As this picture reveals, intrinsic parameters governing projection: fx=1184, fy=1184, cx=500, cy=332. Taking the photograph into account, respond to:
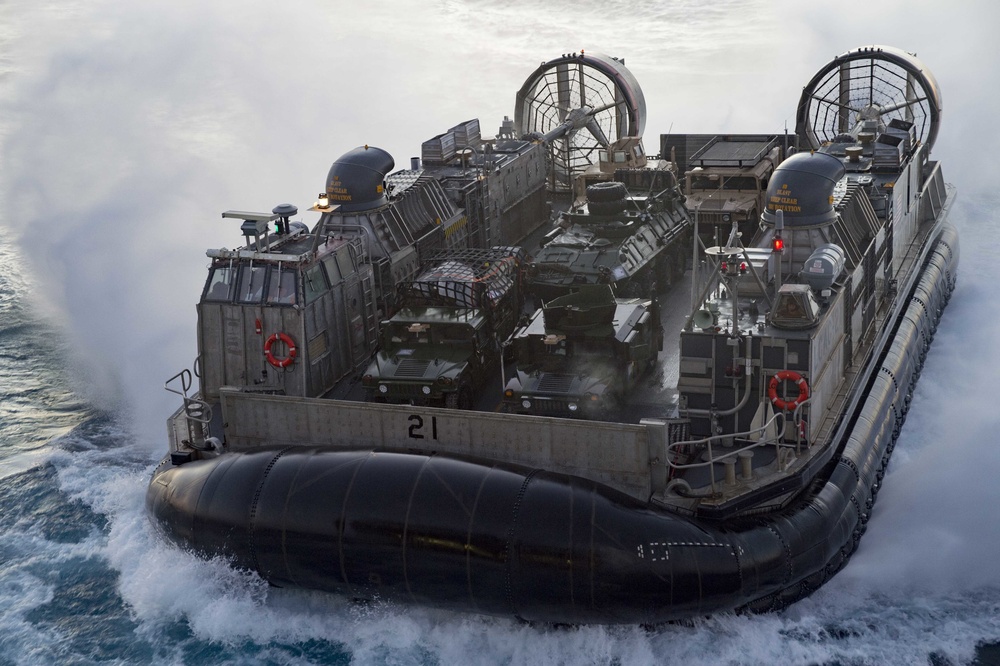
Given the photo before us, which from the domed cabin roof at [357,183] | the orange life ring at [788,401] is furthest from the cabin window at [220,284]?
the orange life ring at [788,401]

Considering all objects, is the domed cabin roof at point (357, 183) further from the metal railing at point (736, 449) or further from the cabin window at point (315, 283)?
the metal railing at point (736, 449)

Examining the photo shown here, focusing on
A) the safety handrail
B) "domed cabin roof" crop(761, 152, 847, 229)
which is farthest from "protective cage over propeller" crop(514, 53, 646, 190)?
the safety handrail

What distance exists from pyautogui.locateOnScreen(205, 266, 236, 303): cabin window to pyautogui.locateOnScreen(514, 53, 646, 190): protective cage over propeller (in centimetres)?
750

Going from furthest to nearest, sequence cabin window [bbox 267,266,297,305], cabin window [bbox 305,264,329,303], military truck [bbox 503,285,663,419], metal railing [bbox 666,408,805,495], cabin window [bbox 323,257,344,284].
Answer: cabin window [bbox 323,257,344,284], cabin window [bbox 305,264,329,303], cabin window [bbox 267,266,297,305], military truck [bbox 503,285,663,419], metal railing [bbox 666,408,805,495]

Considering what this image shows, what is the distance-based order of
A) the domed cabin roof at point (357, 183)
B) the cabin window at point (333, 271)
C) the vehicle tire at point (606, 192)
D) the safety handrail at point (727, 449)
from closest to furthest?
the safety handrail at point (727, 449) < the cabin window at point (333, 271) < the domed cabin roof at point (357, 183) < the vehicle tire at point (606, 192)

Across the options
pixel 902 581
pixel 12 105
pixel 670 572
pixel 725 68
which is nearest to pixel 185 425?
pixel 670 572

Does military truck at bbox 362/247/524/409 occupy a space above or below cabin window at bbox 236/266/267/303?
below

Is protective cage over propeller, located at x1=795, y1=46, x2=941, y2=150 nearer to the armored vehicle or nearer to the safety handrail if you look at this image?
the armored vehicle

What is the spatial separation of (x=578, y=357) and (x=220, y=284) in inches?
137

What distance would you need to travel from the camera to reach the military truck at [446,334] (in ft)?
35.6

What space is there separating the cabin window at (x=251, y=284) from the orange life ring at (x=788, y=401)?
187 inches

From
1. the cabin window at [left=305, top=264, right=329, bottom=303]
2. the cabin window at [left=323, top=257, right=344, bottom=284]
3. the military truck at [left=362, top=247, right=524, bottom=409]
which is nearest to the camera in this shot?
the military truck at [left=362, top=247, right=524, bottom=409]

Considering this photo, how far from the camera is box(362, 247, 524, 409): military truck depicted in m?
10.8

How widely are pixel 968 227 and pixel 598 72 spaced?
323 inches
